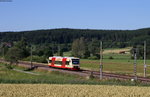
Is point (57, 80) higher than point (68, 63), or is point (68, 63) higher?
point (68, 63)

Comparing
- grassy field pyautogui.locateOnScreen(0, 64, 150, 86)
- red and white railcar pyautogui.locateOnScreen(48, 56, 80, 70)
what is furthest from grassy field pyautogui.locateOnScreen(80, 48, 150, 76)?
grassy field pyautogui.locateOnScreen(0, 64, 150, 86)

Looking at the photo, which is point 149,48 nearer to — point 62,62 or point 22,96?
point 62,62

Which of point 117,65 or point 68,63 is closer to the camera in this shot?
point 68,63

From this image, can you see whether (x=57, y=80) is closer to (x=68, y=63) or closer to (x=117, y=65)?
(x=68, y=63)

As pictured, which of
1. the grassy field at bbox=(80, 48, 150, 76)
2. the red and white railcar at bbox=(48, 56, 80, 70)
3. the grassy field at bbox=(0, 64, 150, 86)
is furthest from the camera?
the grassy field at bbox=(80, 48, 150, 76)

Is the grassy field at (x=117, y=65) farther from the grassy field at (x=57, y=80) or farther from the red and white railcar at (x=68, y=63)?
the grassy field at (x=57, y=80)

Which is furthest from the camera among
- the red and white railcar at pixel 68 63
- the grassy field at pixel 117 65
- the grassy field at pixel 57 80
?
the grassy field at pixel 117 65

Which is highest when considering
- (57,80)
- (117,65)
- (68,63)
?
(68,63)

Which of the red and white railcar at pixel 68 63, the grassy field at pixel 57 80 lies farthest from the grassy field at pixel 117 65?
the grassy field at pixel 57 80

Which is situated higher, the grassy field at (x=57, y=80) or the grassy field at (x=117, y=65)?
the grassy field at (x=57, y=80)

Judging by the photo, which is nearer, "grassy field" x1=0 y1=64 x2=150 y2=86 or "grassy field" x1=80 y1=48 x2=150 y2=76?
"grassy field" x1=0 y1=64 x2=150 y2=86

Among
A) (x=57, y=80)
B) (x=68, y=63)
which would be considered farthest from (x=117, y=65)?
(x=57, y=80)

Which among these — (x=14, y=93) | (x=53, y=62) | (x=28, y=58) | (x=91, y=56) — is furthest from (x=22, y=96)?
(x=91, y=56)

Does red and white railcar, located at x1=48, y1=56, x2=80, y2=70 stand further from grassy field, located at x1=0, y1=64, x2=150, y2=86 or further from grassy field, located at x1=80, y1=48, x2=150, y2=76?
grassy field, located at x1=80, y1=48, x2=150, y2=76
